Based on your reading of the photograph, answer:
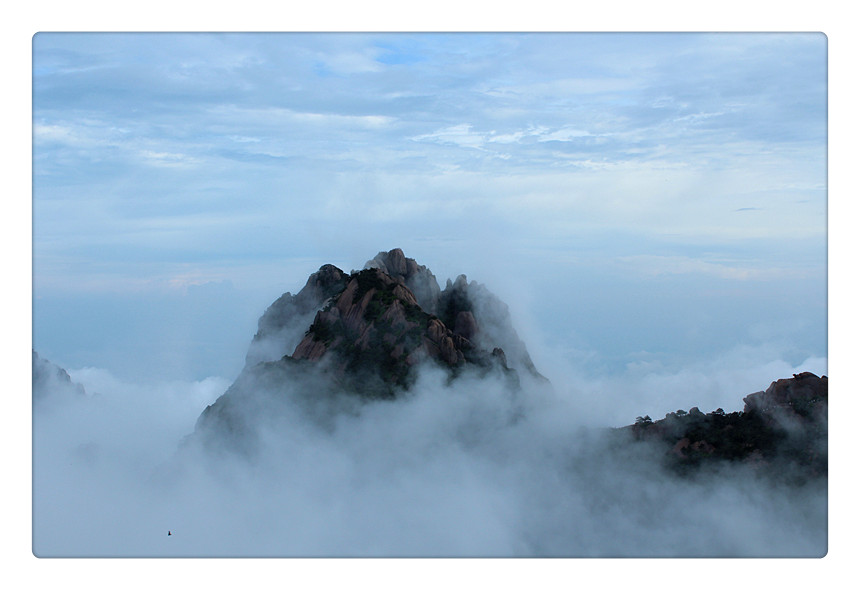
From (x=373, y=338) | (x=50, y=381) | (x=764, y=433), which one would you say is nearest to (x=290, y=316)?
(x=373, y=338)

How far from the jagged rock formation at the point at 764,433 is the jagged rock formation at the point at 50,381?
9878 millimetres

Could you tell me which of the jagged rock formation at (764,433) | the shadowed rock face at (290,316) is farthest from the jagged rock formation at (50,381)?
the jagged rock formation at (764,433)

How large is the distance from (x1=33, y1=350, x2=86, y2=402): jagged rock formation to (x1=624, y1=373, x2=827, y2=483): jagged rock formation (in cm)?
988

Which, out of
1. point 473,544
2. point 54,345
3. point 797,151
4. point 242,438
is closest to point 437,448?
point 473,544

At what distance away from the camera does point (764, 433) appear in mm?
11883

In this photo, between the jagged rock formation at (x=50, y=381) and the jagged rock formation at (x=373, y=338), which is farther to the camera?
the jagged rock formation at (x=373, y=338)

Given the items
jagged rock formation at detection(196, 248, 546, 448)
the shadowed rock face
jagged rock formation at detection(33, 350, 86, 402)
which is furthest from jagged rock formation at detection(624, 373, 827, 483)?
jagged rock formation at detection(33, 350, 86, 402)

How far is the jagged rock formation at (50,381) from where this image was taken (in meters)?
11.5

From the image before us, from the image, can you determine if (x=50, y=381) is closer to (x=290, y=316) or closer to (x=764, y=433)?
(x=290, y=316)

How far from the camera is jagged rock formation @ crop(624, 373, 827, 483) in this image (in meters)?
11.6

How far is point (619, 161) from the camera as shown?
12.5 meters

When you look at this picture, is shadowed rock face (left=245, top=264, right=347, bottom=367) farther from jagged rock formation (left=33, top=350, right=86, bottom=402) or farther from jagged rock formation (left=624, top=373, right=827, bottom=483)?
jagged rock formation (left=624, top=373, right=827, bottom=483)

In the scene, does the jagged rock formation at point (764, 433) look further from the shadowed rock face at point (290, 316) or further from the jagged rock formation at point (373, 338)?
the shadowed rock face at point (290, 316)

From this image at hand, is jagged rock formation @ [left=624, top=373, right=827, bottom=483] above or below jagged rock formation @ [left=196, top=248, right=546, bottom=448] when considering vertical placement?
below
